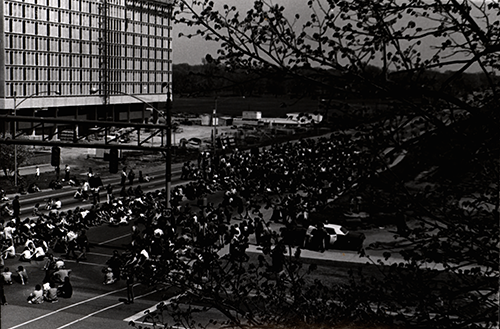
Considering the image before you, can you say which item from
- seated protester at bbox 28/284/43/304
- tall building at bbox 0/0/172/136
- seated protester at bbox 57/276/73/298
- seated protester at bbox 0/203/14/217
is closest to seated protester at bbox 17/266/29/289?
seated protester at bbox 57/276/73/298

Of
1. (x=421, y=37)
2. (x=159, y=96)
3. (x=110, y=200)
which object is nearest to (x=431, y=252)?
(x=421, y=37)

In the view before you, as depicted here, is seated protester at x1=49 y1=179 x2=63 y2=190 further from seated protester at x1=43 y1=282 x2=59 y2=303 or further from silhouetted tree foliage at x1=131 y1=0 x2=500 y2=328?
silhouetted tree foliage at x1=131 y1=0 x2=500 y2=328

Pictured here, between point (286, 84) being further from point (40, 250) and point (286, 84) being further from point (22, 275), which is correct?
point (40, 250)

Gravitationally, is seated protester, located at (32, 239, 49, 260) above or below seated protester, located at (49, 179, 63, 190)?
above

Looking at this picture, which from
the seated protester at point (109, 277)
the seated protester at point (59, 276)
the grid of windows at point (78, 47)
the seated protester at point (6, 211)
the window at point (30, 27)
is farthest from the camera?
the window at point (30, 27)

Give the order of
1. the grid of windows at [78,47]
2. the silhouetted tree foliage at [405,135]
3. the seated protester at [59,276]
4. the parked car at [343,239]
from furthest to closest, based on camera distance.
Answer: the grid of windows at [78,47]
the parked car at [343,239]
the seated protester at [59,276]
the silhouetted tree foliage at [405,135]

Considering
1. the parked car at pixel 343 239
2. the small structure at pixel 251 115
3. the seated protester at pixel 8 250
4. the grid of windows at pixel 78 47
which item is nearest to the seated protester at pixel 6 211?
the seated protester at pixel 8 250

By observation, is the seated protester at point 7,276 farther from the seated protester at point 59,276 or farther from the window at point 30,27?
the window at point 30,27

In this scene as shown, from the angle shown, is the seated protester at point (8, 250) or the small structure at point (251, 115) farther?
the small structure at point (251, 115)

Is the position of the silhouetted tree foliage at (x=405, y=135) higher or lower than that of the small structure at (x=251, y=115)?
higher
